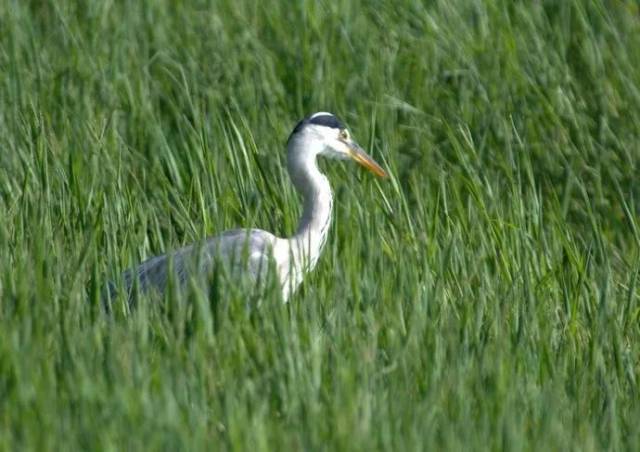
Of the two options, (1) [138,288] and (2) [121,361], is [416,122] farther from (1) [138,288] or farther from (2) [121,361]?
(2) [121,361]

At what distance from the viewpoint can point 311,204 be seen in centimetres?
538

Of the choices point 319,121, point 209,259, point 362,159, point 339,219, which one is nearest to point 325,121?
point 319,121

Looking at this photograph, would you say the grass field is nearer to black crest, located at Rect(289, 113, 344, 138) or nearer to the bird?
the bird

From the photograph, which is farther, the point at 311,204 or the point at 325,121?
the point at 325,121

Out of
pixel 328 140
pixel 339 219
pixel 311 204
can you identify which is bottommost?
pixel 339 219

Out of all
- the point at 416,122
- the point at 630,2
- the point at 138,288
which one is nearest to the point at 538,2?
the point at 630,2

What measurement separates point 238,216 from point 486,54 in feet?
5.13

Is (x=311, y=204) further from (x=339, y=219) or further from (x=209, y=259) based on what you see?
(x=209, y=259)

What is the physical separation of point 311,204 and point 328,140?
30 cm

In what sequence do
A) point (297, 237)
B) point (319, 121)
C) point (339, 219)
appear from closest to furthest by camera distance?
point (297, 237) → point (319, 121) → point (339, 219)

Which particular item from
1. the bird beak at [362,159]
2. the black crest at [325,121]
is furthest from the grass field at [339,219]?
the black crest at [325,121]

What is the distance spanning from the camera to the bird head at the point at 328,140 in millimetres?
5488

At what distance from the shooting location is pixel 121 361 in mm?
3775

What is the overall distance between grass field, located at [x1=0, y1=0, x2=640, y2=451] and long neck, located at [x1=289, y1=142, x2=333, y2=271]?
100 mm
